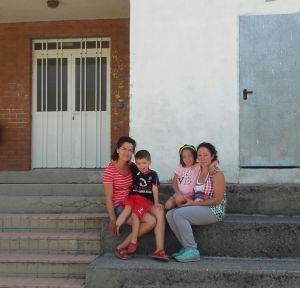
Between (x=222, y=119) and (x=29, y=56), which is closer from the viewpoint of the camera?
(x=222, y=119)

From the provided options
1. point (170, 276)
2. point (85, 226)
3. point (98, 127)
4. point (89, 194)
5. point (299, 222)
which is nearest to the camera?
point (170, 276)

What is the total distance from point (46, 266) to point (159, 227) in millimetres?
1255

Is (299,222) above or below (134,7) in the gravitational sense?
below

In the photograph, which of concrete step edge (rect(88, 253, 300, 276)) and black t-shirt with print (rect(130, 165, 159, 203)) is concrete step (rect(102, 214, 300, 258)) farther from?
black t-shirt with print (rect(130, 165, 159, 203))

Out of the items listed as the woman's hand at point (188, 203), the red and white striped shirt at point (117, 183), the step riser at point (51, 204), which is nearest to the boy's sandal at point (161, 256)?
the woman's hand at point (188, 203)

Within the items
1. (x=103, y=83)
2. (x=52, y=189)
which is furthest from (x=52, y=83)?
(x=52, y=189)

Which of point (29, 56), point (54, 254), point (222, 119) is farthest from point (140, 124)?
point (29, 56)

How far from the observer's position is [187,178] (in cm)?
494

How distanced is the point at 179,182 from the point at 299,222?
1.31 metres

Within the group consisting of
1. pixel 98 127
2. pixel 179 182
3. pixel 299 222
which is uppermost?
pixel 98 127

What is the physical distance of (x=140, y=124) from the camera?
5824 mm

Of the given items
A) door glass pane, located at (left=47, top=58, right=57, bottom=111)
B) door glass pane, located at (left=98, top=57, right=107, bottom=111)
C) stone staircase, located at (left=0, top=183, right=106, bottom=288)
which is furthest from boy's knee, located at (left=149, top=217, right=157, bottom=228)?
door glass pane, located at (left=47, top=58, right=57, bottom=111)

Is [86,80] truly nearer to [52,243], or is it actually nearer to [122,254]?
[52,243]

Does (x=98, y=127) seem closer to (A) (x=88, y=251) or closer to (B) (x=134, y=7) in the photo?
(B) (x=134, y=7)
